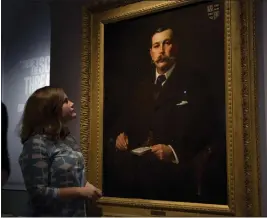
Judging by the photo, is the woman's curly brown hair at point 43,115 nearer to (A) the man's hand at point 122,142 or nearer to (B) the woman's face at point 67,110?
(B) the woman's face at point 67,110

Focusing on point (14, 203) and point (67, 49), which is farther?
point (67, 49)

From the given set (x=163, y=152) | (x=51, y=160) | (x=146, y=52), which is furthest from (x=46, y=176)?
(x=146, y=52)

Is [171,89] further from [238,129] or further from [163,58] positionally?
[238,129]

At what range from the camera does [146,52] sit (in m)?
0.94

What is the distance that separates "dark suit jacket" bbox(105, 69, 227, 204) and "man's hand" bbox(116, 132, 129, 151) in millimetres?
12

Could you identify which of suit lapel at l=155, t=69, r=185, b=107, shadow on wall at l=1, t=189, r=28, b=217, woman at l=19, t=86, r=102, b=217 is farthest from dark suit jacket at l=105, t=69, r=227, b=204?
shadow on wall at l=1, t=189, r=28, b=217

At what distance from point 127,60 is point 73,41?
17cm

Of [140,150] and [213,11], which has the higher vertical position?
[213,11]

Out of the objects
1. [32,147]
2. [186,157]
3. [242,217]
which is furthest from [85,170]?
[242,217]

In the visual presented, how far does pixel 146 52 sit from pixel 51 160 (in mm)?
373

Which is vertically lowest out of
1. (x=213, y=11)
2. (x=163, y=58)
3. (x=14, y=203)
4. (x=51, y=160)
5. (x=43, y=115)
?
(x=14, y=203)

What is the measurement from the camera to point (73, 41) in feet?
3.32

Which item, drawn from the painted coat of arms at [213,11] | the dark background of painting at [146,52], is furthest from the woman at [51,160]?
the painted coat of arms at [213,11]

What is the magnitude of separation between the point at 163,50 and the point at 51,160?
40 cm
